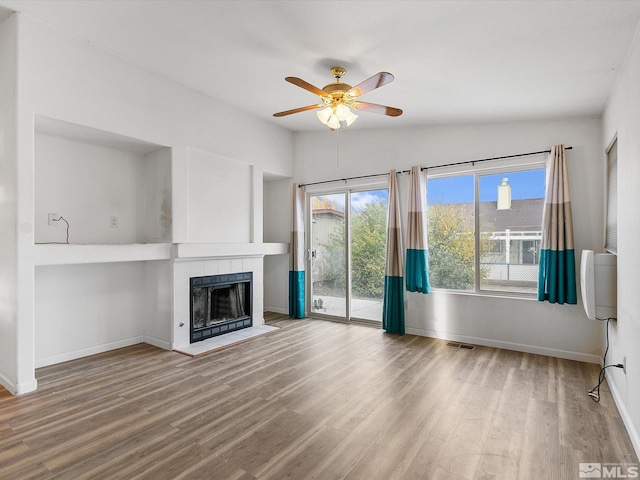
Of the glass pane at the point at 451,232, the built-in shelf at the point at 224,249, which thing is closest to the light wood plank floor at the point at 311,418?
the glass pane at the point at 451,232

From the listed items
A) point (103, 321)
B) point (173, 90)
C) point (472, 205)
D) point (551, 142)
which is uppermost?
point (173, 90)

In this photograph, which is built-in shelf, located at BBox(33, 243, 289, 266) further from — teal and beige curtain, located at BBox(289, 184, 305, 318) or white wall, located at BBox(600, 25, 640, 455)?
white wall, located at BBox(600, 25, 640, 455)

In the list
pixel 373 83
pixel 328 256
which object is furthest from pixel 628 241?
pixel 328 256

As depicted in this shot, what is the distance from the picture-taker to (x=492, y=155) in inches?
160

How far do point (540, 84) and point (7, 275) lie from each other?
4839 mm

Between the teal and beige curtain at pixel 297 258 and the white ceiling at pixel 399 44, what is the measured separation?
2.04 metres

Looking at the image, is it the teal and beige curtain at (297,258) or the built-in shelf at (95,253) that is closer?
the built-in shelf at (95,253)

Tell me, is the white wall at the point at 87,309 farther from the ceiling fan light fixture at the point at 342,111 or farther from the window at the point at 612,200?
the window at the point at 612,200

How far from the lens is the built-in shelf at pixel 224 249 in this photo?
3938mm

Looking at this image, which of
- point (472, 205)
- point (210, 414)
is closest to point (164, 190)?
point (210, 414)

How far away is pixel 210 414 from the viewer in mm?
2498

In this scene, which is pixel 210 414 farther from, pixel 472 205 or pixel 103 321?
pixel 472 205

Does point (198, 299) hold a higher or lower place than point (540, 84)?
lower

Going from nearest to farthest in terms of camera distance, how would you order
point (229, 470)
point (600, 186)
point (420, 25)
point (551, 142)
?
1. point (229, 470)
2. point (420, 25)
3. point (600, 186)
4. point (551, 142)
